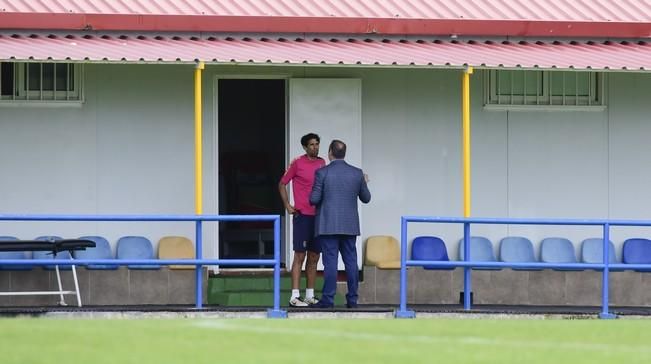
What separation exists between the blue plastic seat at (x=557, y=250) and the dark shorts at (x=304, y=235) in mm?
3219

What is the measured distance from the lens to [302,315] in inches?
690

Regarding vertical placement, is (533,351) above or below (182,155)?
below

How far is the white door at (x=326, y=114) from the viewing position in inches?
779

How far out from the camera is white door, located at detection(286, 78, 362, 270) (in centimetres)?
1978

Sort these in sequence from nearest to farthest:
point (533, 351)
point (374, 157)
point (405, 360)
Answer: point (405, 360), point (533, 351), point (374, 157)

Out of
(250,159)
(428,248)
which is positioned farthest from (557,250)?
(250,159)

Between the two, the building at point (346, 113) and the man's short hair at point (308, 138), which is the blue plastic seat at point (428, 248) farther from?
the man's short hair at point (308, 138)

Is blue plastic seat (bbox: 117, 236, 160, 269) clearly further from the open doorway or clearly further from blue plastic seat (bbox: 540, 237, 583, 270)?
blue plastic seat (bbox: 540, 237, 583, 270)

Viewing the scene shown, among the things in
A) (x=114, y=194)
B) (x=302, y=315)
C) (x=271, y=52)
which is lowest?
(x=302, y=315)

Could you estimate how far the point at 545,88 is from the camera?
20484 mm

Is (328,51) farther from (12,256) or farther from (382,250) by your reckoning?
(12,256)

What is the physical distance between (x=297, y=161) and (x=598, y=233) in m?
4.02

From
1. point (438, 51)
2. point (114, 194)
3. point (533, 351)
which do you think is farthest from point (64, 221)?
point (533, 351)

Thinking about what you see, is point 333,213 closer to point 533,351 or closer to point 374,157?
point 374,157
